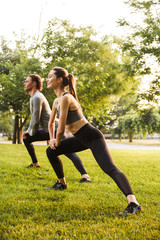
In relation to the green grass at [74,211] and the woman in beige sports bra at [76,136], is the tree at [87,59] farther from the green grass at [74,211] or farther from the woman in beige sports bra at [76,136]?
the woman in beige sports bra at [76,136]

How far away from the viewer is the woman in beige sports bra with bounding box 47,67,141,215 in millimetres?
2889

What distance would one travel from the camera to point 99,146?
308 centimetres

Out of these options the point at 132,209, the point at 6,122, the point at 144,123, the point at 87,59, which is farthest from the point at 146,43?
the point at 144,123

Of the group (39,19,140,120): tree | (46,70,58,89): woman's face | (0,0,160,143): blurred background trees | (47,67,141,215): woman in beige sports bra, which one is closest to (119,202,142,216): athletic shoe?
(47,67,141,215): woman in beige sports bra

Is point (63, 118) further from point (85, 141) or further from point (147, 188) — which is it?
point (147, 188)

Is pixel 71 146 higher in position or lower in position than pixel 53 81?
lower

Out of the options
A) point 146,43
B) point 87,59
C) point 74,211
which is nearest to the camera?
point 74,211

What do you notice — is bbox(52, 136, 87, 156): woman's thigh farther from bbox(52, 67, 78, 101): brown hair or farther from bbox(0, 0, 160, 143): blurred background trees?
bbox(0, 0, 160, 143): blurred background trees

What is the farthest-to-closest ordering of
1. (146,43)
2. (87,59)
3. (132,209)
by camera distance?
(87,59) < (146,43) < (132,209)

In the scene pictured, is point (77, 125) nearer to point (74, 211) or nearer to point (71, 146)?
point (71, 146)

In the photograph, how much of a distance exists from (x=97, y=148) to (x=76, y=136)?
346mm

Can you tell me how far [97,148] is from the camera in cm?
307

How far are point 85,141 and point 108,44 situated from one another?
20003 mm

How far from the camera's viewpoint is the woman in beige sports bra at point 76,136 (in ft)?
9.48
